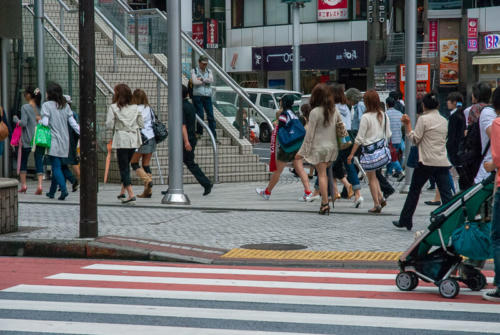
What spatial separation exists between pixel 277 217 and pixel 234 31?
38.2 meters

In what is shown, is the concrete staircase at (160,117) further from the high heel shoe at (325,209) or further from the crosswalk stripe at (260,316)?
the crosswalk stripe at (260,316)

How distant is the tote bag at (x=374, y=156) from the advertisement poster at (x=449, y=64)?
29196mm

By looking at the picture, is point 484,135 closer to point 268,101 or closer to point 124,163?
point 124,163

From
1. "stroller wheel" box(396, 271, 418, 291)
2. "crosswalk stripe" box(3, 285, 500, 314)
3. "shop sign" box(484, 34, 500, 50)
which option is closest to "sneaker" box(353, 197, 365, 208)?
"stroller wheel" box(396, 271, 418, 291)

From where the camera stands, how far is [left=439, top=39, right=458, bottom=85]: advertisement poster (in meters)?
39.8

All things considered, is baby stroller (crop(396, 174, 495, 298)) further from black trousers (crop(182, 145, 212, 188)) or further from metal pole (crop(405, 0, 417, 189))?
metal pole (crop(405, 0, 417, 189))

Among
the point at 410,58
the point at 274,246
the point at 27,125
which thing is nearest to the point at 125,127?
the point at 27,125

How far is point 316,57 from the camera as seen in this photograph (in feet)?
145

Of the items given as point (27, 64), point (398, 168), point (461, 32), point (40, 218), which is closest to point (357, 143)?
point (40, 218)

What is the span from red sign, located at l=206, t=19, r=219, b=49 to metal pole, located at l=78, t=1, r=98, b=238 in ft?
131

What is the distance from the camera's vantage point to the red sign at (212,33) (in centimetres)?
4894

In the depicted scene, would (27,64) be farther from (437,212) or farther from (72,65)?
(437,212)

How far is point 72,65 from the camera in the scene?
1797 cm

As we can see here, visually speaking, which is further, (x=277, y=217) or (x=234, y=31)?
(x=234, y=31)
